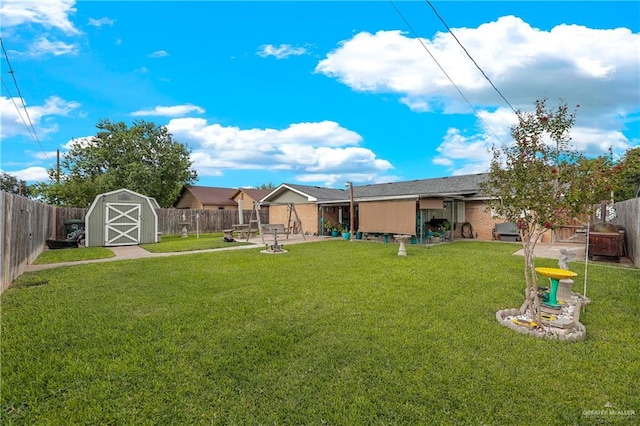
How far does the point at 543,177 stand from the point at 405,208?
9463 millimetres

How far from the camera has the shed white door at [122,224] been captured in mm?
13516

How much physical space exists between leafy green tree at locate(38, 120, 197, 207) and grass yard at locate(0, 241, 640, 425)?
20.1m

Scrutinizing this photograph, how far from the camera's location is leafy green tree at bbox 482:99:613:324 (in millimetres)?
3703

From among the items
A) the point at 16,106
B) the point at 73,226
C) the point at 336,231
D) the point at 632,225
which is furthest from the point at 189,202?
the point at 632,225

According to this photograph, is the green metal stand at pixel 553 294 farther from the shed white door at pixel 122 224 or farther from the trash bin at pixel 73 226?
the trash bin at pixel 73 226

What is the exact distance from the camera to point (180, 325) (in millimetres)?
4117

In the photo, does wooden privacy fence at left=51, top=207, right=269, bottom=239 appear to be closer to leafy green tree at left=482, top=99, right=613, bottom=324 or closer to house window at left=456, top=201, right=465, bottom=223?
Result: house window at left=456, top=201, right=465, bottom=223

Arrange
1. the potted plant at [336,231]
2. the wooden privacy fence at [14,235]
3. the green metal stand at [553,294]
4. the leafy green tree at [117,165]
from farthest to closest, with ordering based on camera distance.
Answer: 1. the leafy green tree at [117,165]
2. the potted plant at [336,231]
3. the wooden privacy fence at [14,235]
4. the green metal stand at [553,294]

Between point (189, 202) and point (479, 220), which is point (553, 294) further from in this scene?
point (189, 202)

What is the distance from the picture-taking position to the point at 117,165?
Answer: 2444 cm

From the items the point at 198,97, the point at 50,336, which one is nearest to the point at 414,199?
the point at 198,97

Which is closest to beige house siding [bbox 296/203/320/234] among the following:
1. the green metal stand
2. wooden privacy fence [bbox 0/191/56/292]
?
wooden privacy fence [bbox 0/191/56/292]

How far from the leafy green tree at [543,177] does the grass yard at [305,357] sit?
108 cm

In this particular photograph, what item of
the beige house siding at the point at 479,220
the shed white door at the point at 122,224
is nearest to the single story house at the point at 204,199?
the shed white door at the point at 122,224
